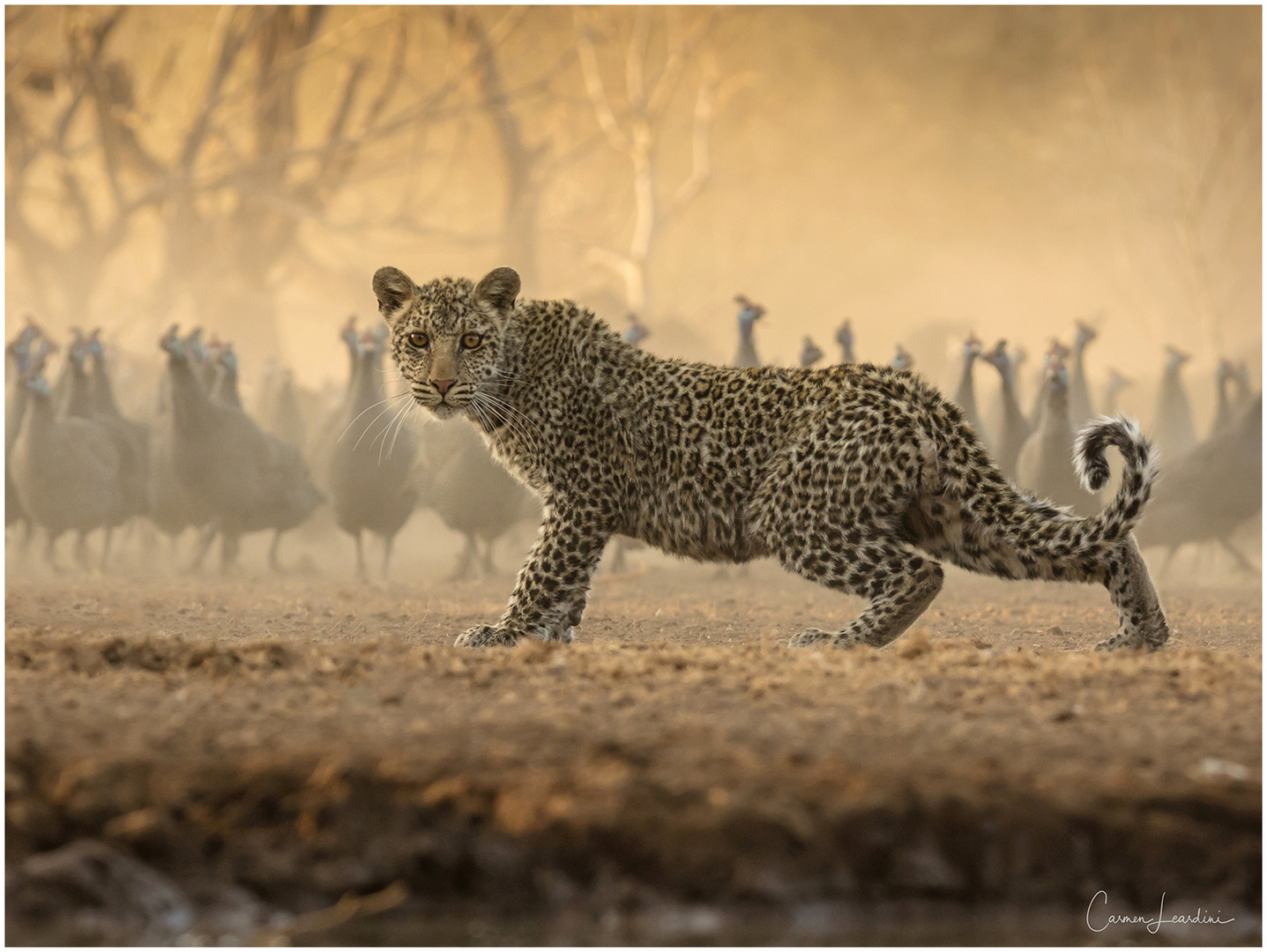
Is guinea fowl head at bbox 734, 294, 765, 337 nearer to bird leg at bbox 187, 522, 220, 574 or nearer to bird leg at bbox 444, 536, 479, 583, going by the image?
bird leg at bbox 444, 536, 479, 583

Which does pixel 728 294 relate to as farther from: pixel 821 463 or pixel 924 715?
pixel 924 715

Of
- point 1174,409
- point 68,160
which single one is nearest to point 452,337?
point 1174,409

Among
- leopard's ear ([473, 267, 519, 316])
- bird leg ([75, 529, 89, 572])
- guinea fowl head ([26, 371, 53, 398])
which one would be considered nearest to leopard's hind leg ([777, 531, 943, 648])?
leopard's ear ([473, 267, 519, 316])

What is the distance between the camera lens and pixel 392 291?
6125 mm

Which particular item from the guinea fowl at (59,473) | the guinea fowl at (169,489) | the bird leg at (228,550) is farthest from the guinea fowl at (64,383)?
the bird leg at (228,550)

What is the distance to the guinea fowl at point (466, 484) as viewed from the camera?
35.8 ft

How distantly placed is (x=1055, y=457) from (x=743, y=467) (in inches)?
227

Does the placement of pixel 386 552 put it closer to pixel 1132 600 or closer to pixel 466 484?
pixel 466 484

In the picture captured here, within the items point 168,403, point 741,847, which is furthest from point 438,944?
point 168,403

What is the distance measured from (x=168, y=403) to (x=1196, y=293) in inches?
750

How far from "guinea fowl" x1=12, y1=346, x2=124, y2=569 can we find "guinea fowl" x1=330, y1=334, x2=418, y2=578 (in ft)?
6.72

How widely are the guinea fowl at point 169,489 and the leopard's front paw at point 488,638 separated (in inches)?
247

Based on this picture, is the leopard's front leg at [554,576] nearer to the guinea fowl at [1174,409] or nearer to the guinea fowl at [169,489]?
the guinea fowl at [169,489]

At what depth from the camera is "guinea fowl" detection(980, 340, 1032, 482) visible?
11156 mm
